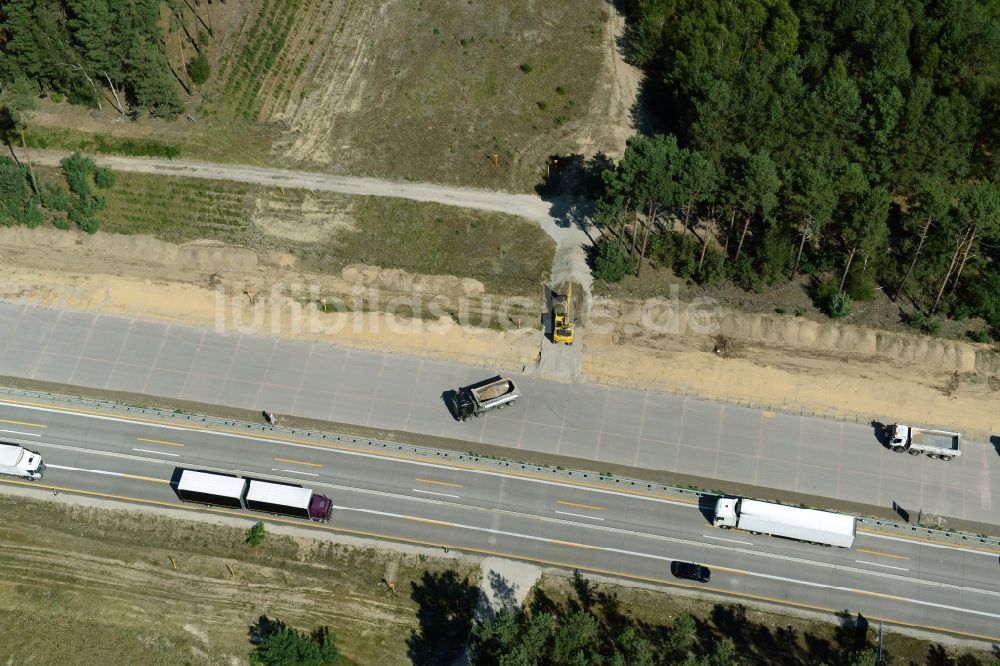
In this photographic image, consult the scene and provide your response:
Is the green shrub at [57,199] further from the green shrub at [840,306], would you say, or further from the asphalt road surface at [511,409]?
the green shrub at [840,306]

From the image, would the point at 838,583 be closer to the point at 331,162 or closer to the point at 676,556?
the point at 676,556

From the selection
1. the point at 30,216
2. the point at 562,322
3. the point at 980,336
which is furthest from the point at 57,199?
the point at 980,336

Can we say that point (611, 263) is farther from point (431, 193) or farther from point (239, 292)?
point (239, 292)

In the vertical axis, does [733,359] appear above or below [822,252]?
below

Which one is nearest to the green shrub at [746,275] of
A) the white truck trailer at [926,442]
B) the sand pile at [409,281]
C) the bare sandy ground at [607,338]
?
the bare sandy ground at [607,338]

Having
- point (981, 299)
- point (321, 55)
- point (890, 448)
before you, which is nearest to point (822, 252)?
point (981, 299)

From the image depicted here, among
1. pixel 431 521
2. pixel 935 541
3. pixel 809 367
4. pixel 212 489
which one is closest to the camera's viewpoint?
pixel 212 489

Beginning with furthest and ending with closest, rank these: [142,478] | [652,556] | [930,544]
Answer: [142,478]
[930,544]
[652,556]
